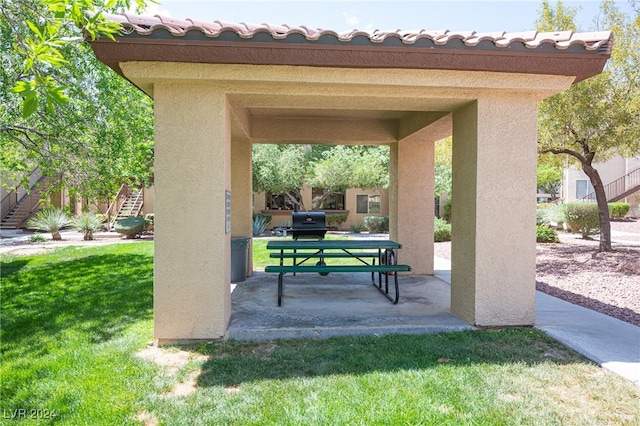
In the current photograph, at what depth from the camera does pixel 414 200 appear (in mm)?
8258

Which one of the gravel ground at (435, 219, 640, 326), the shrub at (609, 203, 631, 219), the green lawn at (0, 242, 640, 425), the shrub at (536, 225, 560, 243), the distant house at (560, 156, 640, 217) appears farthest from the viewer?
the distant house at (560, 156, 640, 217)

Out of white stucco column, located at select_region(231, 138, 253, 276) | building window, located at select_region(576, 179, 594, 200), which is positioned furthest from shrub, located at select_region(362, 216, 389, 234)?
building window, located at select_region(576, 179, 594, 200)

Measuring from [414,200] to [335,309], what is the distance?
A: 3514mm

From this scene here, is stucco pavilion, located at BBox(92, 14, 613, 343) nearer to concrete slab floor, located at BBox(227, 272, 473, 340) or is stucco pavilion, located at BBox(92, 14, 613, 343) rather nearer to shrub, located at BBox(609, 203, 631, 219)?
concrete slab floor, located at BBox(227, 272, 473, 340)

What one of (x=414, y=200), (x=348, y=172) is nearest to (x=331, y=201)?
(x=348, y=172)

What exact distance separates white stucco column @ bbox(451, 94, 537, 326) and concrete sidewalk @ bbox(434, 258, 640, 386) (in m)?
0.48

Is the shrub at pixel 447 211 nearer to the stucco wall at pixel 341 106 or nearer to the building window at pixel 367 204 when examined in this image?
the building window at pixel 367 204

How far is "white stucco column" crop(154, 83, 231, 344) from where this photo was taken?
4.41 meters

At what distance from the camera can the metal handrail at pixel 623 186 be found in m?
25.2

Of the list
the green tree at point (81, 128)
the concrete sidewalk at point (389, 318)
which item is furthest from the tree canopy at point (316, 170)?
the concrete sidewalk at point (389, 318)

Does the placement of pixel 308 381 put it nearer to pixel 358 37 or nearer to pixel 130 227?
pixel 358 37

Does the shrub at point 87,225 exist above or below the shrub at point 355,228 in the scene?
above

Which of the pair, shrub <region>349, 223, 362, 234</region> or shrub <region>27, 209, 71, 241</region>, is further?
shrub <region>349, 223, 362, 234</region>

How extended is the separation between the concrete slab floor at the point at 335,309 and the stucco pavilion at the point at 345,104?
0.39m
